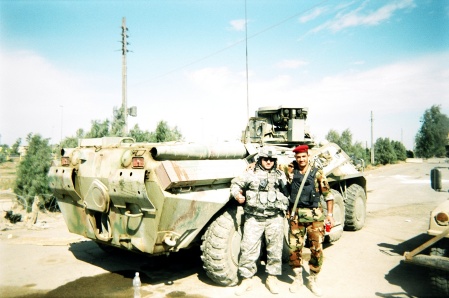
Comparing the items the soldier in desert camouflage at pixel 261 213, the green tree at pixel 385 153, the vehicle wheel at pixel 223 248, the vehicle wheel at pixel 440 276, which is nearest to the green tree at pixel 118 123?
the vehicle wheel at pixel 223 248

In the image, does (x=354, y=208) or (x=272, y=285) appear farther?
(x=354, y=208)

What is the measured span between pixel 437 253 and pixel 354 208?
3291mm

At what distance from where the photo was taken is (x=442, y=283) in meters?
3.99

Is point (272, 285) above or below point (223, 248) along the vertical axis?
below

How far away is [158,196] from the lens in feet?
12.5

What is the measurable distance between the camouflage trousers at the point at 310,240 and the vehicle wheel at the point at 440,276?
132 centimetres

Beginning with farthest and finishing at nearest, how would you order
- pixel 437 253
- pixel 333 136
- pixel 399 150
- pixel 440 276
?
pixel 399 150, pixel 333 136, pixel 437 253, pixel 440 276

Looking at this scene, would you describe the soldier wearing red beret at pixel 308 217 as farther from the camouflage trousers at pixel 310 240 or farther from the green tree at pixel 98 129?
the green tree at pixel 98 129

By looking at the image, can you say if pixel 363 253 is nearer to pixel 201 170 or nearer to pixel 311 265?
pixel 311 265

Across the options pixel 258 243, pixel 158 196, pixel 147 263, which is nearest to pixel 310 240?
pixel 258 243

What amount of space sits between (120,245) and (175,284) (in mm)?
1009

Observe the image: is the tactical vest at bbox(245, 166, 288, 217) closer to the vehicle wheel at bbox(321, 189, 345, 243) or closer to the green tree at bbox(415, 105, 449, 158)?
the vehicle wheel at bbox(321, 189, 345, 243)

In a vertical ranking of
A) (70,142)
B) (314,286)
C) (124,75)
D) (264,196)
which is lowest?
(314,286)

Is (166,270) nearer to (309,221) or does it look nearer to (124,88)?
(309,221)
